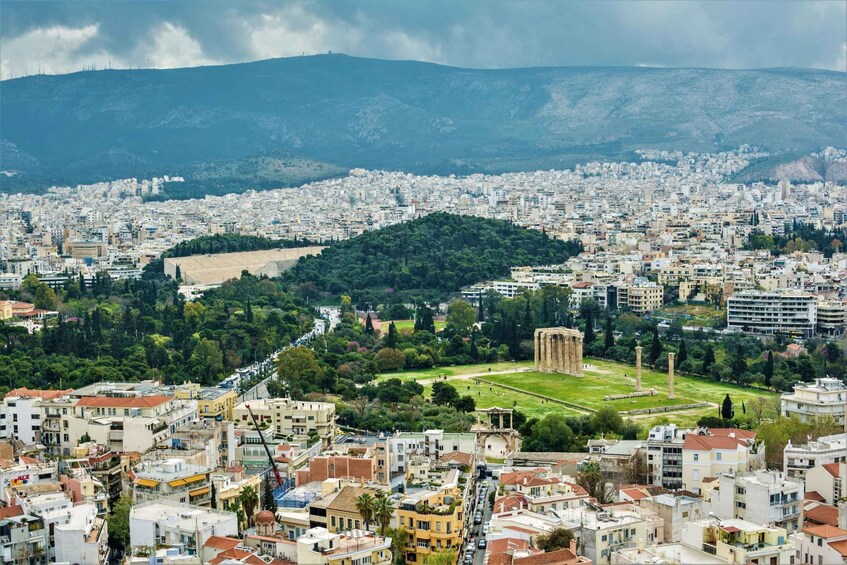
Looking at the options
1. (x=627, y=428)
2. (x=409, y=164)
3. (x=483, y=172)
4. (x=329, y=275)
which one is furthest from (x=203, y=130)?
(x=627, y=428)

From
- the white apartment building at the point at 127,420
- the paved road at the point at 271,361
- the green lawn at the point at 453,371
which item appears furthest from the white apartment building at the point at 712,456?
the green lawn at the point at 453,371

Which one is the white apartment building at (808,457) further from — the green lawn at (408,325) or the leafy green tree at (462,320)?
the green lawn at (408,325)

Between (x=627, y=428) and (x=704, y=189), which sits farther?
(x=704, y=189)

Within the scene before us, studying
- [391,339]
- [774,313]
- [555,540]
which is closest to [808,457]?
[555,540]

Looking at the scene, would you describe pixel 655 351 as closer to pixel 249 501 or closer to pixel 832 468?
pixel 832 468

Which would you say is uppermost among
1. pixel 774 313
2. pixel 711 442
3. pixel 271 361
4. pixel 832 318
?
pixel 774 313

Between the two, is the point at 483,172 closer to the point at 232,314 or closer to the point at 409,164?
the point at 409,164

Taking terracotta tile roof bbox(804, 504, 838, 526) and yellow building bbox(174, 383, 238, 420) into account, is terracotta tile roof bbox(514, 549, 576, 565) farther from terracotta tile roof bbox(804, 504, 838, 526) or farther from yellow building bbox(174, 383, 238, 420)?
yellow building bbox(174, 383, 238, 420)
